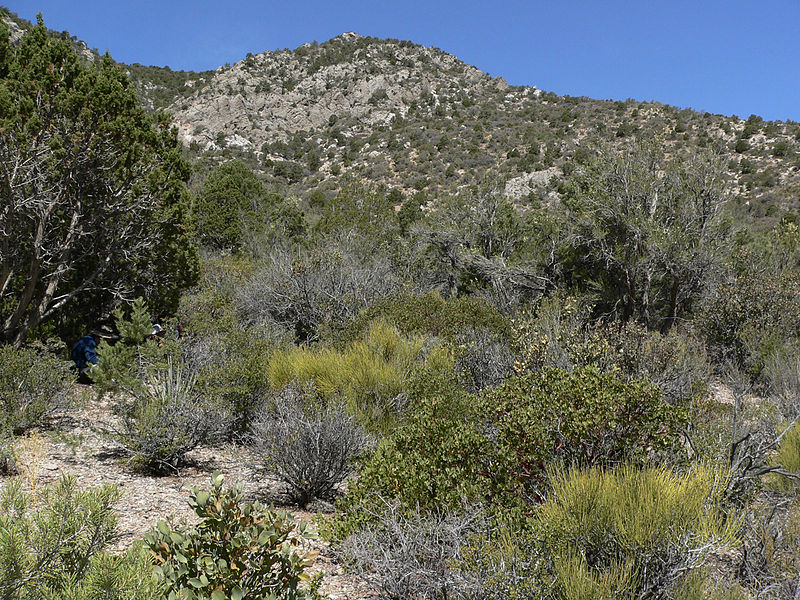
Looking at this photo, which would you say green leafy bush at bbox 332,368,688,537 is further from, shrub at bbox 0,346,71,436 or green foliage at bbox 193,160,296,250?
green foliage at bbox 193,160,296,250

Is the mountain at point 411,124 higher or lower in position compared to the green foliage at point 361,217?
higher

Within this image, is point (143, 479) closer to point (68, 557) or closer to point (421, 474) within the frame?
point (421, 474)

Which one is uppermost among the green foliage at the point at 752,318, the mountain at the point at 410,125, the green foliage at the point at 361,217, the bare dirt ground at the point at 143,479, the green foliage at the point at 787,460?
the mountain at the point at 410,125

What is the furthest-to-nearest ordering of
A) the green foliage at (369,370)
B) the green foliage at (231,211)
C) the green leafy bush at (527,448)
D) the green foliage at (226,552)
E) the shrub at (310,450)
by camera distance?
1. the green foliage at (231,211)
2. the green foliage at (369,370)
3. the shrub at (310,450)
4. the green leafy bush at (527,448)
5. the green foliage at (226,552)

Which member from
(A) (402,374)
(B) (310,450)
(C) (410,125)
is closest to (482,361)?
(A) (402,374)

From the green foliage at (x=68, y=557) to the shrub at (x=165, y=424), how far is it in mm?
3589

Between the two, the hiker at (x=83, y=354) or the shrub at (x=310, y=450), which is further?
the hiker at (x=83, y=354)

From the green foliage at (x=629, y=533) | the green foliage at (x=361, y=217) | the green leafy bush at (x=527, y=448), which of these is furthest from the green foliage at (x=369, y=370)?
the green foliage at (x=361, y=217)

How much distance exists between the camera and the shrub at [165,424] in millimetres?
5918

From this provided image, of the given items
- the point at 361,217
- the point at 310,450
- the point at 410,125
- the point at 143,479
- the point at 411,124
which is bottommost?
the point at 143,479

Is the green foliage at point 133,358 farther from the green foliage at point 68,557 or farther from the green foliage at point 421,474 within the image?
the green foliage at point 68,557

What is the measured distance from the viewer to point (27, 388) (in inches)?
269

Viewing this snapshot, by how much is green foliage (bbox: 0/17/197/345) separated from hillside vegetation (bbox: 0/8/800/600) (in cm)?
5

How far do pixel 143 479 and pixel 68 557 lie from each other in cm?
377
